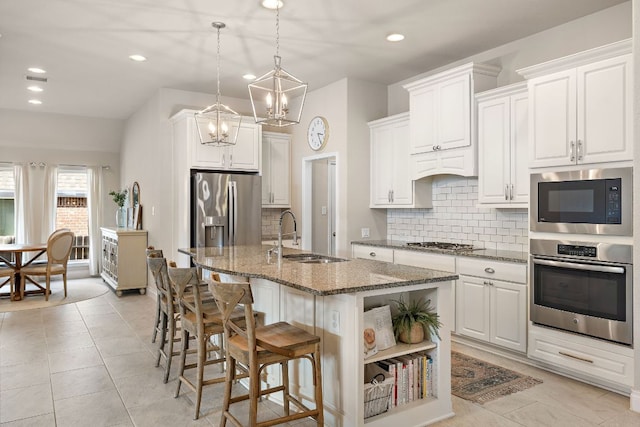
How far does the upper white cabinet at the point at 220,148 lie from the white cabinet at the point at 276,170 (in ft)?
1.13

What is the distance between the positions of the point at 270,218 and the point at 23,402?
13.2 feet

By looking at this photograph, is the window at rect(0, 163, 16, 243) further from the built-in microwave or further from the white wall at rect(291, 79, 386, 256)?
the built-in microwave

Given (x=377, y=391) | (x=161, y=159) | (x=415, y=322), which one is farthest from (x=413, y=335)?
(x=161, y=159)

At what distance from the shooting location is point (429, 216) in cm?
522

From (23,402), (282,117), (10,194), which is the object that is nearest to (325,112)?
(282,117)

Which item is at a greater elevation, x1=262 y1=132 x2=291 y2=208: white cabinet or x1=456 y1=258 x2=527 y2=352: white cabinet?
Answer: x1=262 y1=132 x2=291 y2=208: white cabinet

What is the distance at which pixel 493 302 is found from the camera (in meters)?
3.87

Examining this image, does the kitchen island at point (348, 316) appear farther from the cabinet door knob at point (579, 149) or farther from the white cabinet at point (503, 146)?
the white cabinet at point (503, 146)

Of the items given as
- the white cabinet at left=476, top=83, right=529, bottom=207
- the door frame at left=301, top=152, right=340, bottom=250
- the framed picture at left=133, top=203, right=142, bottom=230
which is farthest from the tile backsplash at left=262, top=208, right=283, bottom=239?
the white cabinet at left=476, top=83, right=529, bottom=207

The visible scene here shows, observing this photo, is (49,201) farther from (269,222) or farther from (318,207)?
(318,207)

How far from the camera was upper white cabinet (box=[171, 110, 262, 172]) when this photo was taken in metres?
5.55

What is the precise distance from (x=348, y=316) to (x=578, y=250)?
1960 mm

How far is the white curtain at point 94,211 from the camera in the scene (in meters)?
8.57

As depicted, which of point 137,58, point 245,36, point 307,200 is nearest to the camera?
point 245,36
